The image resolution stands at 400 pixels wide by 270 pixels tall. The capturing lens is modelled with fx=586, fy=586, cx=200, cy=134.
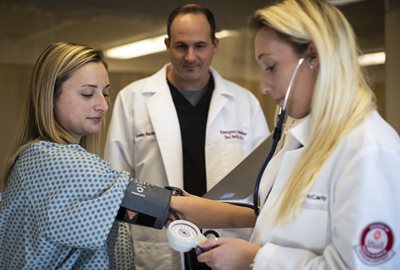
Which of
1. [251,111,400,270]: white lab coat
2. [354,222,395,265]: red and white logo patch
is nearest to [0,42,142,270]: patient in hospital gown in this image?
[251,111,400,270]: white lab coat

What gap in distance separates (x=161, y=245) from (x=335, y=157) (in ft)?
3.88

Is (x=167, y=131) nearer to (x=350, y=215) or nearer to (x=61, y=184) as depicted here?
(x=61, y=184)

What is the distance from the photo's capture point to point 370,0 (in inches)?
151

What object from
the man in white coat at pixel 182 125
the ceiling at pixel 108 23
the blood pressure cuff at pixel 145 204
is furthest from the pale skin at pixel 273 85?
the ceiling at pixel 108 23

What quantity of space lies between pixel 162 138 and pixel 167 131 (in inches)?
1.5

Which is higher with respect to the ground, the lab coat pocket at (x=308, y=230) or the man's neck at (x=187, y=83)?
the man's neck at (x=187, y=83)

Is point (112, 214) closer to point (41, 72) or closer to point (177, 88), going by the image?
point (41, 72)

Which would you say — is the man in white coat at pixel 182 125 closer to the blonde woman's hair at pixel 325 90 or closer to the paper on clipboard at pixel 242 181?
the paper on clipboard at pixel 242 181

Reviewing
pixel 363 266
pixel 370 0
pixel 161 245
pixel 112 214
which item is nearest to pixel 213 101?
pixel 161 245

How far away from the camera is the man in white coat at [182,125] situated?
2.18m

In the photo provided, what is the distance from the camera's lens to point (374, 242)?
996 millimetres

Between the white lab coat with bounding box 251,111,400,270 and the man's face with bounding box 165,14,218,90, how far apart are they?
1196 millimetres

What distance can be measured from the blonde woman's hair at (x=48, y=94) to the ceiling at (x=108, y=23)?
2545mm

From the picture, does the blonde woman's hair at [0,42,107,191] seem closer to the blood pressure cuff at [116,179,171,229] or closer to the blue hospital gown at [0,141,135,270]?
the blue hospital gown at [0,141,135,270]
